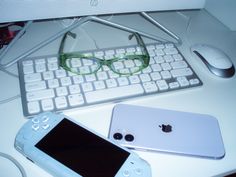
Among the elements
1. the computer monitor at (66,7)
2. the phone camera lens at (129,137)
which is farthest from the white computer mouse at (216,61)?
the phone camera lens at (129,137)

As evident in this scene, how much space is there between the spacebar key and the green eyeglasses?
0.04 meters

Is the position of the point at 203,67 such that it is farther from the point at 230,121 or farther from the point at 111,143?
the point at 111,143

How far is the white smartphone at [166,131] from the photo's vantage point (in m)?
0.40

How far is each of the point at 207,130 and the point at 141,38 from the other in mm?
258

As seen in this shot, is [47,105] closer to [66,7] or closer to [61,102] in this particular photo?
[61,102]

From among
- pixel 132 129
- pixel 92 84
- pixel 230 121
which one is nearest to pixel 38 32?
pixel 92 84

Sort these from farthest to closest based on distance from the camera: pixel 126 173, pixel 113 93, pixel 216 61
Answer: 1. pixel 216 61
2. pixel 113 93
3. pixel 126 173

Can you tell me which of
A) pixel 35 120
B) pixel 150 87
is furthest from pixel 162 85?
pixel 35 120

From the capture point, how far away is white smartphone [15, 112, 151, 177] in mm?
350

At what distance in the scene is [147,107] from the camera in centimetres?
46

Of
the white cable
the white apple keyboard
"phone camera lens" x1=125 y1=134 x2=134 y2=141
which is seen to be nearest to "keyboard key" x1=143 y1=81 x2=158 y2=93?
the white apple keyboard

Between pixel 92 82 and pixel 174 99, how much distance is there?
15cm

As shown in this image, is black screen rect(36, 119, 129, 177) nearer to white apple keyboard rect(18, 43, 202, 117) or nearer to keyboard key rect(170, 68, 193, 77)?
white apple keyboard rect(18, 43, 202, 117)

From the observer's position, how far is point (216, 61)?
562 mm
